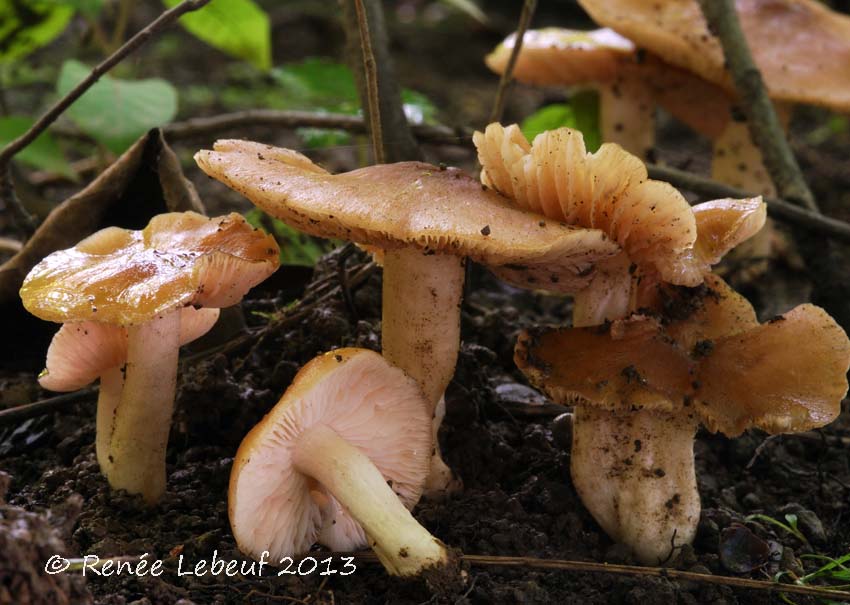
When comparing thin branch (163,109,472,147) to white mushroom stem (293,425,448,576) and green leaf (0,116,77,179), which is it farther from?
white mushroom stem (293,425,448,576)

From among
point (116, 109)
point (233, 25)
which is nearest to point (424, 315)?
point (116, 109)


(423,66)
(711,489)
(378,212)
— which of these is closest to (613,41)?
(711,489)

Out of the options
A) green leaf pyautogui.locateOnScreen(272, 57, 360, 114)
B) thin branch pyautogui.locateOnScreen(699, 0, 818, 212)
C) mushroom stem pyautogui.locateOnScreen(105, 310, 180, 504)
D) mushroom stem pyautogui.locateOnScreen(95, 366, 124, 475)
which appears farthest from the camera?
green leaf pyautogui.locateOnScreen(272, 57, 360, 114)

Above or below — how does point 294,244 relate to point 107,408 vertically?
below

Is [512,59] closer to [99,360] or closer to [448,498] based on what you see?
[448,498]

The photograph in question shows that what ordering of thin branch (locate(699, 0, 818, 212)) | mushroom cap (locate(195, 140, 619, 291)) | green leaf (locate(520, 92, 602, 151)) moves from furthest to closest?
green leaf (locate(520, 92, 602, 151))
thin branch (locate(699, 0, 818, 212))
mushroom cap (locate(195, 140, 619, 291))

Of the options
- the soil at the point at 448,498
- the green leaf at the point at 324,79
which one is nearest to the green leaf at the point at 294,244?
the soil at the point at 448,498

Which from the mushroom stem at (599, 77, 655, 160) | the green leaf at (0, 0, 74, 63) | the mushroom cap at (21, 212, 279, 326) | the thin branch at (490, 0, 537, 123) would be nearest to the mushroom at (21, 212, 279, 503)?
the mushroom cap at (21, 212, 279, 326)
